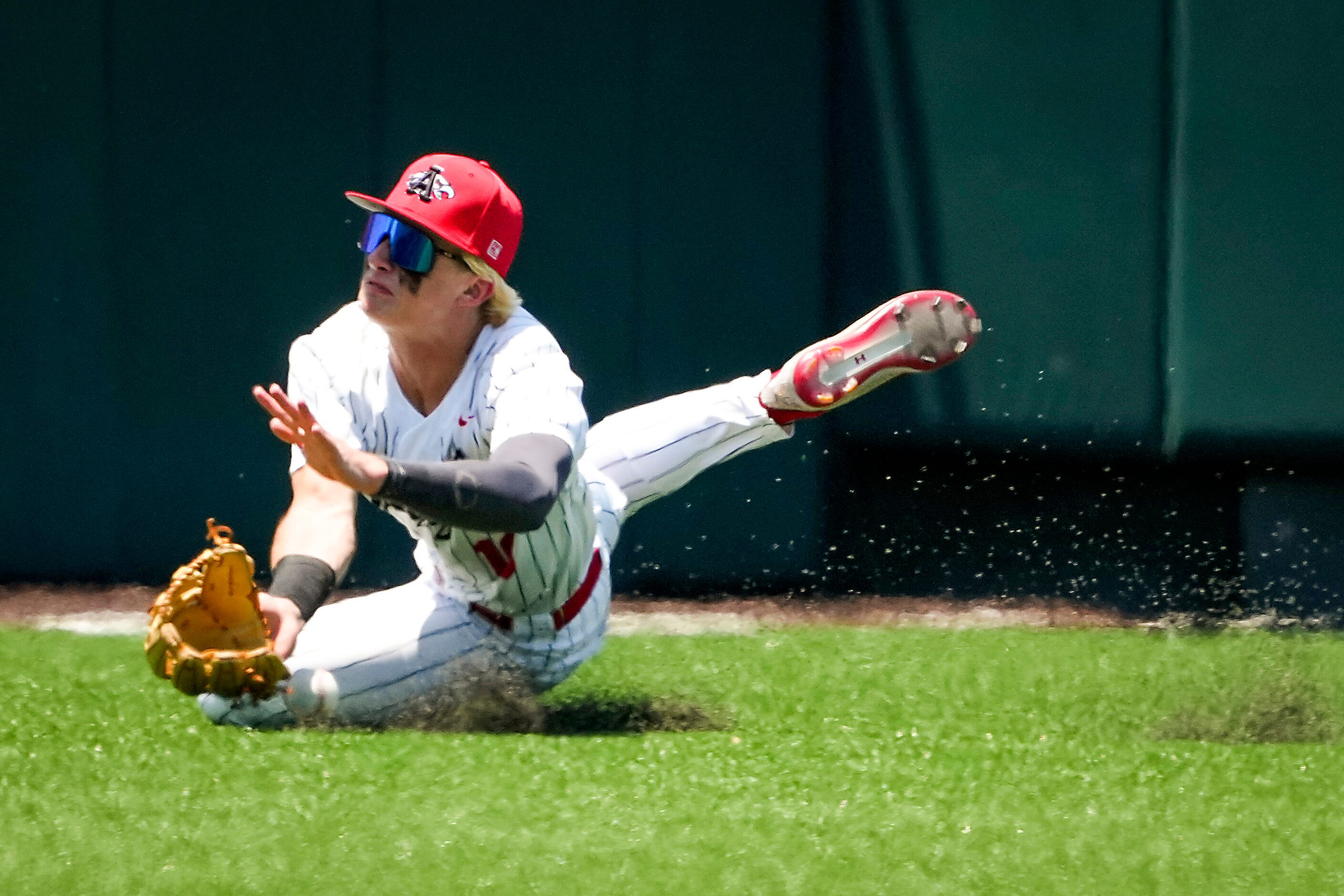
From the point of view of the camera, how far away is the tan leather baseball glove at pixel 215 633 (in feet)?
10.6

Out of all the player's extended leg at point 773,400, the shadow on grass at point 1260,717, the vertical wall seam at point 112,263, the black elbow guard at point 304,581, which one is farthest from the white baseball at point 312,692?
the vertical wall seam at point 112,263

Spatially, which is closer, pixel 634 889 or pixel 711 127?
pixel 634 889

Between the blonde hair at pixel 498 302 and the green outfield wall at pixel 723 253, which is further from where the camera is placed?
the green outfield wall at pixel 723 253

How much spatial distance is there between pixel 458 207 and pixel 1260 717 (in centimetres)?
193

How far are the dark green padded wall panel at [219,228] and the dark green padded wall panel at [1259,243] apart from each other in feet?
8.22

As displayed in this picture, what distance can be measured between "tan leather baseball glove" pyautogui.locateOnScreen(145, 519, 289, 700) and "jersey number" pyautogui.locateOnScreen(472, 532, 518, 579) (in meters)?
0.48

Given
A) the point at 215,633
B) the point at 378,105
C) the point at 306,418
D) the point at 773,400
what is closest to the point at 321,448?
the point at 306,418

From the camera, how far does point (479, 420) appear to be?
3535 mm

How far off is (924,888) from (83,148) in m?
4.21

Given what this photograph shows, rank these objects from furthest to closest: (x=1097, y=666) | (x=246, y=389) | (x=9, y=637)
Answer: (x=246, y=389) < (x=9, y=637) < (x=1097, y=666)

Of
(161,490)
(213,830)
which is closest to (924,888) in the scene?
(213,830)

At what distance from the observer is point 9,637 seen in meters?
4.99

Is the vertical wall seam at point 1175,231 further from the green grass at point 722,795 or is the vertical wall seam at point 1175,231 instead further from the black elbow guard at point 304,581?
the black elbow guard at point 304,581

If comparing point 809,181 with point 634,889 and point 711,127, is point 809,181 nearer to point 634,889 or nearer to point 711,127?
point 711,127
